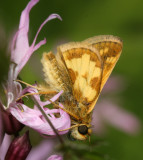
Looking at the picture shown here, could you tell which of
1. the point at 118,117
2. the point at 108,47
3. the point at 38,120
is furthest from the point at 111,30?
the point at 38,120

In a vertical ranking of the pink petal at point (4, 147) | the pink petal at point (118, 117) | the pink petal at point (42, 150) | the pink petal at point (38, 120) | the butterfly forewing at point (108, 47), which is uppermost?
the butterfly forewing at point (108, 47)

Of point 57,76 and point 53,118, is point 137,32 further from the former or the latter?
point 53,118

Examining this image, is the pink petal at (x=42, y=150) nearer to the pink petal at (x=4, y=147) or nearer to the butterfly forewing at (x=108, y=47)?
the pink petal at (x=4, y=147)

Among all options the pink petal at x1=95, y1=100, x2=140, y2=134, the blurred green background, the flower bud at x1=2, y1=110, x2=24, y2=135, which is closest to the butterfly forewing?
the flower bud at x1=2, y1=110, x2=24, y2=135

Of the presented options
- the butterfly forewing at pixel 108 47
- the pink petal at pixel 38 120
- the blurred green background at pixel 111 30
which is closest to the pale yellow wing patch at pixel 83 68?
the butterfly forewing at pixel 108 47

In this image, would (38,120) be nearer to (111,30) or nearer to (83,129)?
(83,129)

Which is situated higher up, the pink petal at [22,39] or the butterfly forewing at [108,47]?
the pink petal at [22,39]
